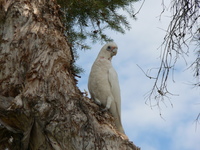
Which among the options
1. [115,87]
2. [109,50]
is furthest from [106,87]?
[109,50]

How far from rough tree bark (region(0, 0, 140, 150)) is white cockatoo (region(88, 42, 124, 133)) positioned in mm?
580

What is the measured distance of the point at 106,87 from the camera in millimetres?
3082

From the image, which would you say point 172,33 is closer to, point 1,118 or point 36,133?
point 36,133

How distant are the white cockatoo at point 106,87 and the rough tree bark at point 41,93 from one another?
1.90 feet

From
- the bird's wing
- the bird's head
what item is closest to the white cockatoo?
the bird's wing

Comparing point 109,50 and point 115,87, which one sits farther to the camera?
point 109,50

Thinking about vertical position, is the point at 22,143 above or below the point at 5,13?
below

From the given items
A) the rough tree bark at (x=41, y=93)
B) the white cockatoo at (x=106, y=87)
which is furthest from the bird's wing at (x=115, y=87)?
the rough tree bark at (x=41, y=93)

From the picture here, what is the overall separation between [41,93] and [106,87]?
1.00 metres

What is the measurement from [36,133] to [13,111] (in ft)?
0.66

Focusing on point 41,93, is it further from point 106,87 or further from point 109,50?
point 109,50

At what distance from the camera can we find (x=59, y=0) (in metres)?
3.49

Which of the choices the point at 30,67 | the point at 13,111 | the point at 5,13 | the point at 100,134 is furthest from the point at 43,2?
the point at 100,134

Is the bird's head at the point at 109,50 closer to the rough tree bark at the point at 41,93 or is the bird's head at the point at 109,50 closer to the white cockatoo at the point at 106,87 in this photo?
the white cockatoo at the point at 106,87
